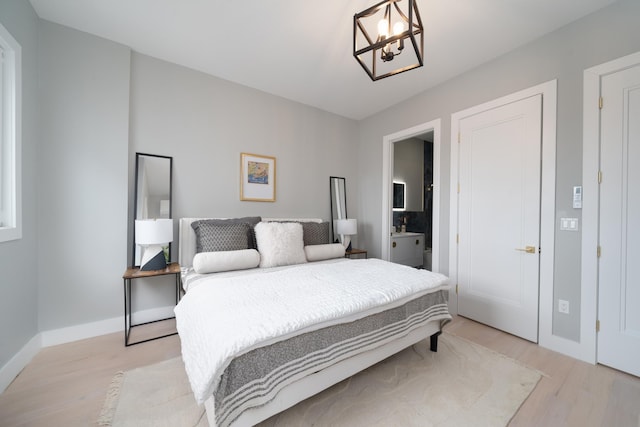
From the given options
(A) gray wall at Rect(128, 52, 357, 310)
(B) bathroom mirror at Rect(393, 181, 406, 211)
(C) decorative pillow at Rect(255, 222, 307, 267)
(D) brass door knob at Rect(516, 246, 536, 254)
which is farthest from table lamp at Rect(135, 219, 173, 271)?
(B) bathroom mirror at Rect(393, 181, 406, 211)

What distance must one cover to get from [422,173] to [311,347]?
199 inches

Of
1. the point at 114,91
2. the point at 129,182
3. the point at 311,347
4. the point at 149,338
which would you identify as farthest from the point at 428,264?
the point at 114,91

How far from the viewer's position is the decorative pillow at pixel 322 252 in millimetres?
2902

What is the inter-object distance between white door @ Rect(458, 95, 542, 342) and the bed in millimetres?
972

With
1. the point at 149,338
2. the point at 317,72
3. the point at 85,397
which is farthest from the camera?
the point at 317,72

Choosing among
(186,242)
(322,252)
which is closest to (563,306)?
(322,252)

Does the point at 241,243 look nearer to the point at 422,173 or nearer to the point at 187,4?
the point at 187,4

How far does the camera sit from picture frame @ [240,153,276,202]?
3.19 metres

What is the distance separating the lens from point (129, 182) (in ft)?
8.32

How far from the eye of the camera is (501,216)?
254 cm

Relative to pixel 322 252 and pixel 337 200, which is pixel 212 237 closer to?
pixel 322 252

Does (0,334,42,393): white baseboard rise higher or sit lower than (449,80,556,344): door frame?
lower

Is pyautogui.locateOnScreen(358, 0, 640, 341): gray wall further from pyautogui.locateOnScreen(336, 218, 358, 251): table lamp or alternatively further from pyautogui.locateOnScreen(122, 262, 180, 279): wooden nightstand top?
pyautogui.locateOnScreen(122, 262, 180, 279): wooden nightstand top

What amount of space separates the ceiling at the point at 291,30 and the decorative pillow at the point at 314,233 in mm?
1818
